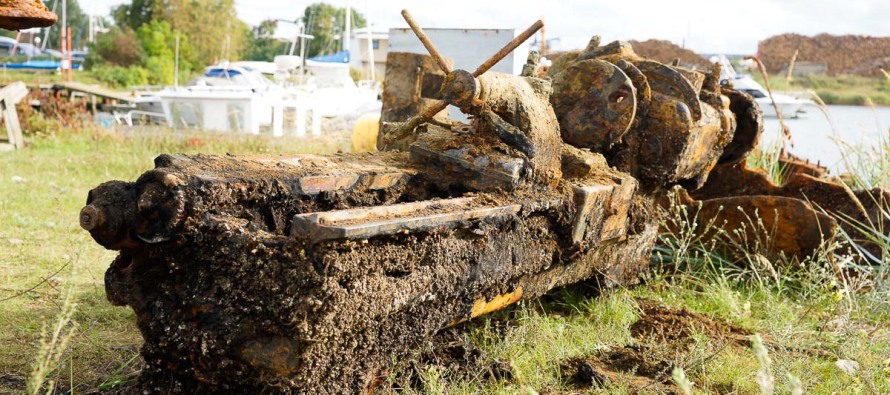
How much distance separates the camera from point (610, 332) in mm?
→ 4312

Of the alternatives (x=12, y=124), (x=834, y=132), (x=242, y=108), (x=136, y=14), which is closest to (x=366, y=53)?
(x=136, y=14)

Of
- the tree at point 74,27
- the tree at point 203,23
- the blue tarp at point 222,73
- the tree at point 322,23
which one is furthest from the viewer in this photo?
the tree at point 74,27

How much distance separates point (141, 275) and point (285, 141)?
9.32 metres

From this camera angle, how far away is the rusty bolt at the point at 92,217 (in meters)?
2.52

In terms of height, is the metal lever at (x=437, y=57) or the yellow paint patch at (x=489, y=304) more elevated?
the metal lever at (x=437, y=57)

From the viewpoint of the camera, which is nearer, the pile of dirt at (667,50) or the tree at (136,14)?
A: the pile of dirt at (667,50)

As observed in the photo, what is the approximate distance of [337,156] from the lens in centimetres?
358

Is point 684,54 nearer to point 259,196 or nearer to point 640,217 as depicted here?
point 640,217

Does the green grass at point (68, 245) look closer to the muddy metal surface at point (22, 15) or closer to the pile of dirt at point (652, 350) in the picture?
the muddy metal surface at point (22, 15)

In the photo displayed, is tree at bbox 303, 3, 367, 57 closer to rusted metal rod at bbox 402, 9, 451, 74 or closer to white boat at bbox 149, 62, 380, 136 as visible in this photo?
white boat at bbox 149, 62, 380, 136

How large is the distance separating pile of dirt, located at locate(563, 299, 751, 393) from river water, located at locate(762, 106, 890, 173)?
2.03 meters

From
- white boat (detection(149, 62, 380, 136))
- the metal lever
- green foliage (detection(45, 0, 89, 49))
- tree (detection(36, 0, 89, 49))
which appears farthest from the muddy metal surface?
green foliage (detection(45, 0, 89, 49))

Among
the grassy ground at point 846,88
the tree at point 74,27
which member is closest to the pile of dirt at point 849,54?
the grassy ground at point 846,88

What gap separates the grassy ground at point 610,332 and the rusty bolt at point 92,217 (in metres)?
0.16
